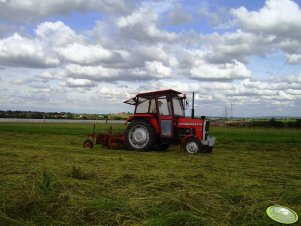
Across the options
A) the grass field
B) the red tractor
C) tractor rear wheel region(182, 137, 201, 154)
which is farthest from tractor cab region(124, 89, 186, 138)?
the grass field

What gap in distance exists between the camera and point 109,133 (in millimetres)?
15578

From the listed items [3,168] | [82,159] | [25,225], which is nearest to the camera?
[25,225]

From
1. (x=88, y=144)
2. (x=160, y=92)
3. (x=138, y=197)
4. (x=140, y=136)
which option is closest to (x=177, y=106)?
(x=160, y=92)

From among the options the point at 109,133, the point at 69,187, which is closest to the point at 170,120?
the point at 109,133

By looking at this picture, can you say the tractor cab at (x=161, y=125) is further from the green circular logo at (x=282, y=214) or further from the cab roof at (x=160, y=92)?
the green circular logo at (x=282, y=214)

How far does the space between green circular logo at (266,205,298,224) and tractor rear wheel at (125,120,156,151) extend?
9.05 meters

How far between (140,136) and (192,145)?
2.02 m

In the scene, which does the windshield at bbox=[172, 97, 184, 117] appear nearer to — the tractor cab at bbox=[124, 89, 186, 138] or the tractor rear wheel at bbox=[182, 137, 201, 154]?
the tractor cab at bbox=[124, 89, 186, 138]

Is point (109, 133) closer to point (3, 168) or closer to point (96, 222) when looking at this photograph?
point (3, 168)

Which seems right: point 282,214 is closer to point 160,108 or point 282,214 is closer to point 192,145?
point 192,145

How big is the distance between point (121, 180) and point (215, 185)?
64.6 inches

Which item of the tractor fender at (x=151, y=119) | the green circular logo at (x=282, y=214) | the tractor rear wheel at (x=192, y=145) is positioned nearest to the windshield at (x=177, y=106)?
the tractor fender at (x=151, y=119)

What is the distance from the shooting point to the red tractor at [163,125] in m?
13.8

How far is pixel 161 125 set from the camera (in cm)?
1401
